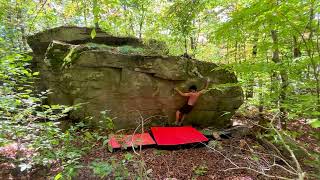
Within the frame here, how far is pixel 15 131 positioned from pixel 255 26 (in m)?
4.33

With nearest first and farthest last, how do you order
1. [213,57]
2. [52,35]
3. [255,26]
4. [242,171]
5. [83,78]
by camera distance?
[255,26] → [242,171] → [83,78] → [52,35] → [213,57]

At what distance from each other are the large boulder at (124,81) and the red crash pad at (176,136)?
1.95 feet

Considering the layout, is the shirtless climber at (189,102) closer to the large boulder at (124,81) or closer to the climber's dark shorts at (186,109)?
the climber's dark shorts at (186,109)

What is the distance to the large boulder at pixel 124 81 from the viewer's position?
636cm

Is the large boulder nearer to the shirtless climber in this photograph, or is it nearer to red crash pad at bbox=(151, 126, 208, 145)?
the shirtless climber

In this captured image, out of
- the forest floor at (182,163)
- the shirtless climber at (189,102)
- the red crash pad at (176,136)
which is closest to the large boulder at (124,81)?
the shirtless climber at (189,102)

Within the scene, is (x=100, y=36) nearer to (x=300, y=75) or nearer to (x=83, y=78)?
(x=83, y=78)

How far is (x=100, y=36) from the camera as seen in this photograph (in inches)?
316

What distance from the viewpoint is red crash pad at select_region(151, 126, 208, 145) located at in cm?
568

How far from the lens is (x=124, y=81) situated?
21.3 feet

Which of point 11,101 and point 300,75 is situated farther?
point 300,75

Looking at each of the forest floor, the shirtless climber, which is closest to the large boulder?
the shirtless climber

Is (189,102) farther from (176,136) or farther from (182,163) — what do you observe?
(182,163)

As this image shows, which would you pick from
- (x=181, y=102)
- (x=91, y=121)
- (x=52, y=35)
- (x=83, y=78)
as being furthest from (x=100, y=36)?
(x=181, y=102)
